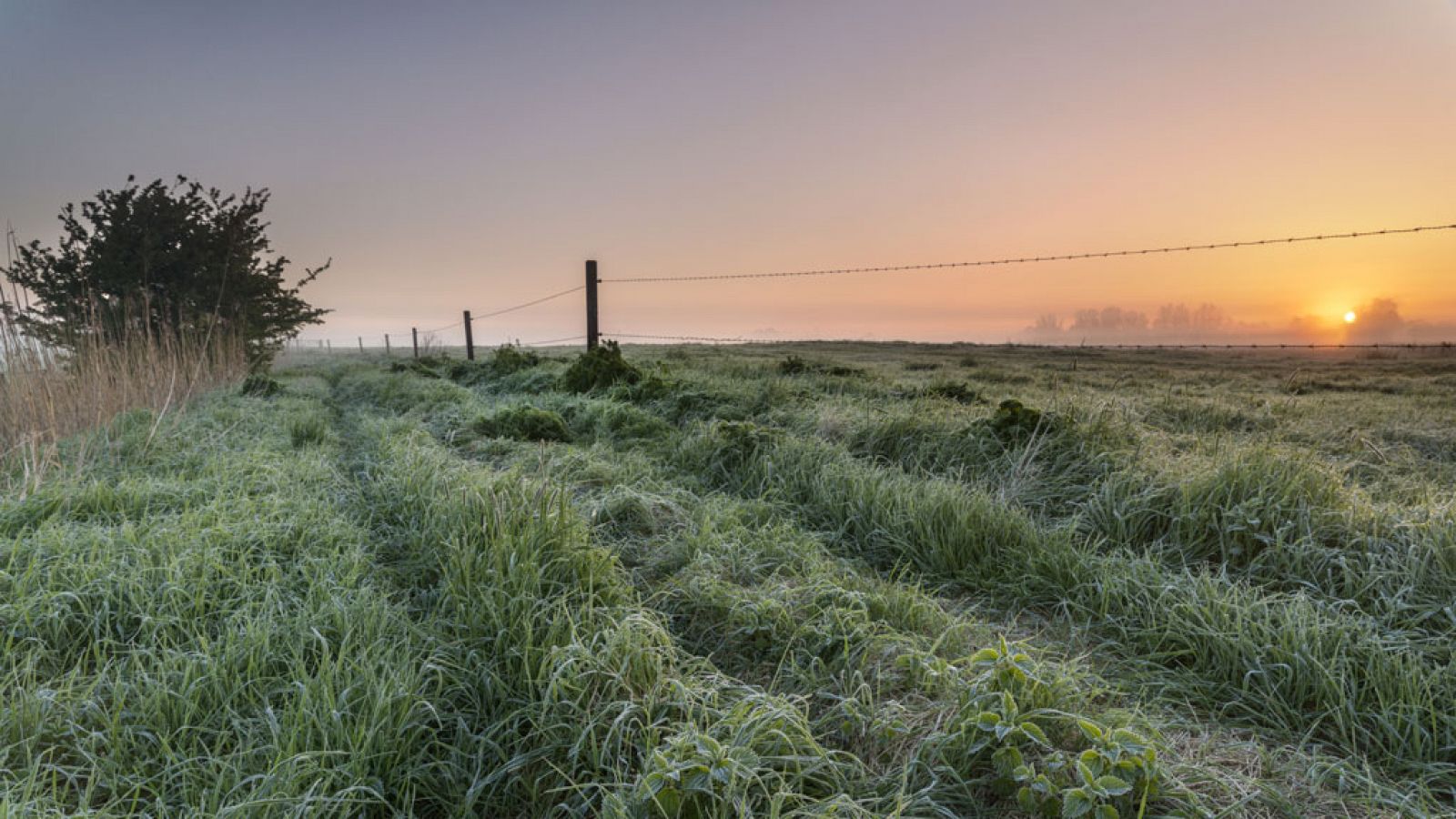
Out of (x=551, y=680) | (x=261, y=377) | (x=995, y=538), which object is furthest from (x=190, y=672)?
(x=261, y=377)

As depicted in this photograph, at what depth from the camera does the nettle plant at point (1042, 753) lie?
4.88 feet

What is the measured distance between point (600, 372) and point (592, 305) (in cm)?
193

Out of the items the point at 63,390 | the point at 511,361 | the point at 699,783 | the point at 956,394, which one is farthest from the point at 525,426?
the point at 511,361

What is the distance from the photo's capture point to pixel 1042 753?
174cm

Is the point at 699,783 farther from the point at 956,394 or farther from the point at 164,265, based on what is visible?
the point at 164,265

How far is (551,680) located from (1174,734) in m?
2.02

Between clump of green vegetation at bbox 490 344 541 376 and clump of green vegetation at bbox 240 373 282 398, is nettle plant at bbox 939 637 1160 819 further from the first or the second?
clump of green vegetation at bbox 240 373 282 398

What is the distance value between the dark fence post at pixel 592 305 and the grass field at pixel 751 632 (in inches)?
222

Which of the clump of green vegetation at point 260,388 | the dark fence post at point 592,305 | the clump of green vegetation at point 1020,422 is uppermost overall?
the dark fence post at point 592,305

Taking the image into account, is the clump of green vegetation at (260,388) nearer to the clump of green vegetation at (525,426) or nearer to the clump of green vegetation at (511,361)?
the clump of green vegetation at (511,361)

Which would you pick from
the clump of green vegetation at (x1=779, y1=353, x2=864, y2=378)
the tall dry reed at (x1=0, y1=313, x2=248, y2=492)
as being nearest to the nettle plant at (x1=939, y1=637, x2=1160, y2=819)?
the tall dry reed at (x1=0, y1=313, x2=248, y2=492)

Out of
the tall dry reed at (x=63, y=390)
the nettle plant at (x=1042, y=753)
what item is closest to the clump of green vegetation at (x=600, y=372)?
the tall dry reed at (x=63, y=390)

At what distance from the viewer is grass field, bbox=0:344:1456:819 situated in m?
1.70

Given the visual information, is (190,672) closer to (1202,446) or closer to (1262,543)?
(1262,543)
